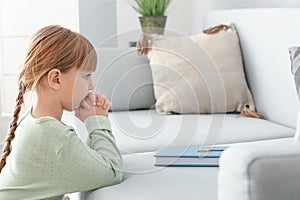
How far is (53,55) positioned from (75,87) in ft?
0.32

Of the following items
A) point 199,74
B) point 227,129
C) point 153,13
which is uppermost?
point 153,13

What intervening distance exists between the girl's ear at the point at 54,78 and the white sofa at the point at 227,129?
0.28 metres

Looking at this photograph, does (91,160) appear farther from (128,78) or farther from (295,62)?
(128,78)

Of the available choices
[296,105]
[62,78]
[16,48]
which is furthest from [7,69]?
[62,78]

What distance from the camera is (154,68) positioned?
284 cm

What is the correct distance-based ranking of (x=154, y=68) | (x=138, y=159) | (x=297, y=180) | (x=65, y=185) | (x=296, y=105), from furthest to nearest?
(x=154, y=68) < (x=296, y=105) < (x=138, y=159) < (x=65, y=185) < (x=297, y=180)

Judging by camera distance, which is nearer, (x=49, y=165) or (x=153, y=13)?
(x=49, y=165)

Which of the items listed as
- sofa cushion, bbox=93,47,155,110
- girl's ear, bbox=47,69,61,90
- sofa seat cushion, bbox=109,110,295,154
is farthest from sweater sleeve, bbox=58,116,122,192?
sofa cushion, bbox=93,47,155,110

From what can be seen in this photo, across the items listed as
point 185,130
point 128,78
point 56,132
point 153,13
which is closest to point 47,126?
point 56,132

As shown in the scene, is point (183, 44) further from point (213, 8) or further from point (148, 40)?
point (213, 8)

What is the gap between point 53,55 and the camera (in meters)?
1.61

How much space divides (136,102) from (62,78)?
1.33 meters

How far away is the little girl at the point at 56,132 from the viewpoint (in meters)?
1.54

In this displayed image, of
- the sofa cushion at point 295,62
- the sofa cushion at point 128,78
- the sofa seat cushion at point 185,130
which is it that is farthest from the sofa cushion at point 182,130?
the sofa cushion at point 295,62
